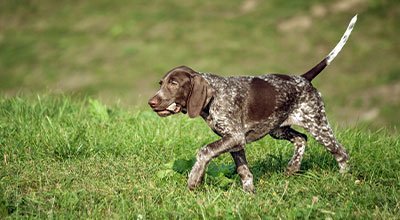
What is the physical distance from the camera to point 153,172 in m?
7.43

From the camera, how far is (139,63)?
19719 mm

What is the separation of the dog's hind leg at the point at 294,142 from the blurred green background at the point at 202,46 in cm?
770

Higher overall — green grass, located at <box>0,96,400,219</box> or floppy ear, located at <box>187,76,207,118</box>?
floppy ear, located at <box>187,76,207,118</box>

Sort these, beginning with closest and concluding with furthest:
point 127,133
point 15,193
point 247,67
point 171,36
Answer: point 15,193
point 127,133
point 247,67
point 171,36

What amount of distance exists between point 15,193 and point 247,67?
1305 centimetres

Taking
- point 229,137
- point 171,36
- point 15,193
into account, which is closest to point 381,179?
point 229,137

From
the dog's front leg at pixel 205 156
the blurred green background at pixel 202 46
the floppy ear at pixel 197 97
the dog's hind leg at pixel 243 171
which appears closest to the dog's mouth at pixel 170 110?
the floppy ear at pixel 197 97

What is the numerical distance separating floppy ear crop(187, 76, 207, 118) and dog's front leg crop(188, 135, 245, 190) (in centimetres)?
36

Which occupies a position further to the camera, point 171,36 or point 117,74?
point 171,36

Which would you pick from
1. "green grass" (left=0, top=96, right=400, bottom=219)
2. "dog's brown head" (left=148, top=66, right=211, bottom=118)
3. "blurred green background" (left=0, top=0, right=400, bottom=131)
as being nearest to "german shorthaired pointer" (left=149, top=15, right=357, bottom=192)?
"dog's brown head" (left=148, top=66, right=211, bottom=118)

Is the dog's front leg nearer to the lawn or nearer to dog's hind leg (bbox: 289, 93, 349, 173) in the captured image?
the lawn

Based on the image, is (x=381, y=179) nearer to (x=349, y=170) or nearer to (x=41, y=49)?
(x=349, y=170)

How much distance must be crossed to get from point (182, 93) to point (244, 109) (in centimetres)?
75

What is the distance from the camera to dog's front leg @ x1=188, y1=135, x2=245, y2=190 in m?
6.70
